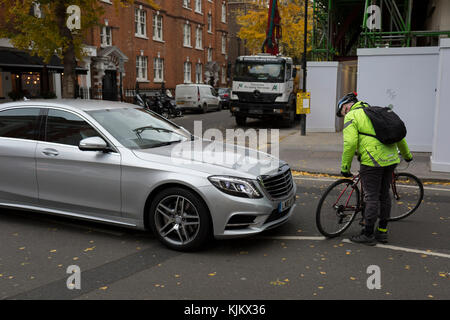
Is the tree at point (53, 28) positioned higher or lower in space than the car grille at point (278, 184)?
higher

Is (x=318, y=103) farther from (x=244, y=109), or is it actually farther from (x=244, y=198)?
(x=244, y=198)

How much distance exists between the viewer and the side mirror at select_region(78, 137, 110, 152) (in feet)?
16.5

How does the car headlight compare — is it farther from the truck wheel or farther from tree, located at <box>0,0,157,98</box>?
the truck wheel

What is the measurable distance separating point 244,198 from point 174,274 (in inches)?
41.1

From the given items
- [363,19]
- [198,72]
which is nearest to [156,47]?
[198,72]

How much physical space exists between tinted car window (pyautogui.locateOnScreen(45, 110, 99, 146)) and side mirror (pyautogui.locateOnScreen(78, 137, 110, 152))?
0.72 ft

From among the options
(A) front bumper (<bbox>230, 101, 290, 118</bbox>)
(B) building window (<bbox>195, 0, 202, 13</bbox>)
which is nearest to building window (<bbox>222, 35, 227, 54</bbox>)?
(B) building window (<bbox>195, 0, 202, 13</bbox>)

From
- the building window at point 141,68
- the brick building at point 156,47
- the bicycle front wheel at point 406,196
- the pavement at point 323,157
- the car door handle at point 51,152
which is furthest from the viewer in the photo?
the building window at point 141,68

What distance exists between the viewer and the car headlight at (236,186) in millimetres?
4664

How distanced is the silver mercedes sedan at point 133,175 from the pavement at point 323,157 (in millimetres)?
3235

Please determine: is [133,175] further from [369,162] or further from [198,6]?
[198,6]

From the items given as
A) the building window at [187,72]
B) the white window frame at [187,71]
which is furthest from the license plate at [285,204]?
the building window at [187,72]

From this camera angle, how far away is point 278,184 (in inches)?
199

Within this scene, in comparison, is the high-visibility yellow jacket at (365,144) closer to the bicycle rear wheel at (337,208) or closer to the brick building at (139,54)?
the bicycle rear wheel at (337,208)
